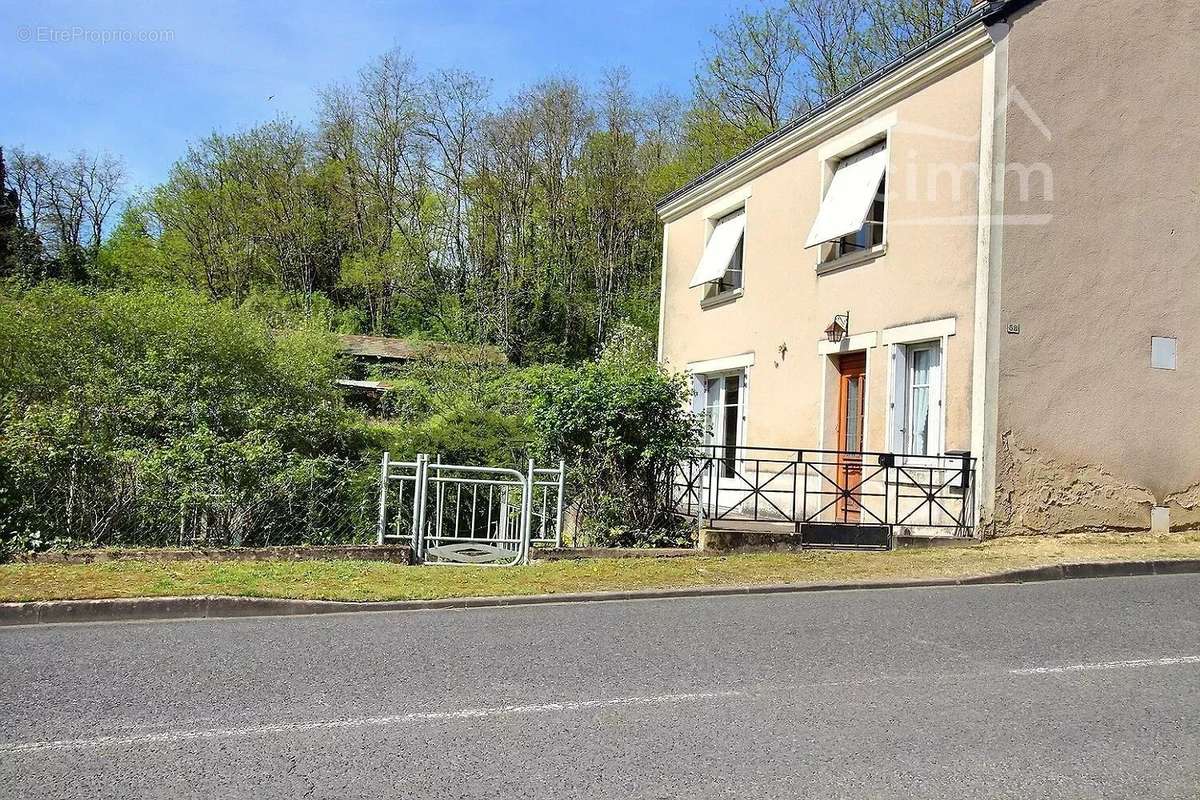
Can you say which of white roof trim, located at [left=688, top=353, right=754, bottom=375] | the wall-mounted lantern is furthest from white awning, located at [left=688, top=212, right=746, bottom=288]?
the wall-mounted lantern

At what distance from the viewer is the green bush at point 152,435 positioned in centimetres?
1166

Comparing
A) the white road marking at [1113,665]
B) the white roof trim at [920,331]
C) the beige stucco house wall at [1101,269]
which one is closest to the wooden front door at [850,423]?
the white roof trim at [920,331]

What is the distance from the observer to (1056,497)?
1225 centimetres

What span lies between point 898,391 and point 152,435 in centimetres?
981

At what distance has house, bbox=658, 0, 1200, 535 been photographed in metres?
12.1

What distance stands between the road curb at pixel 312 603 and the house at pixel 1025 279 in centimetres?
226

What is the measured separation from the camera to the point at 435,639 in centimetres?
711

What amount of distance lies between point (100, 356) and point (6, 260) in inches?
857

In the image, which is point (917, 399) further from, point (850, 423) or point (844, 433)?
point (844, 433)

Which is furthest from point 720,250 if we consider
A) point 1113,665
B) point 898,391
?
point 1113,665

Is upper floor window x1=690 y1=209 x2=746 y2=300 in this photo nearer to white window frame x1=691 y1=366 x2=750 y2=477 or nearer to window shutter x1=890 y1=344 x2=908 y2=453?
white window frame x1=691 y1=366 x2=750 y2=477

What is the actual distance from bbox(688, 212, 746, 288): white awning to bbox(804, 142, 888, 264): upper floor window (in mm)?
2630

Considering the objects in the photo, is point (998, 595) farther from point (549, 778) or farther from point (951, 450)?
point (549, 778)

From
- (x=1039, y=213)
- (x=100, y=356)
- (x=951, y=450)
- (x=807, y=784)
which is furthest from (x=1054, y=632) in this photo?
(x=100, y=356)
